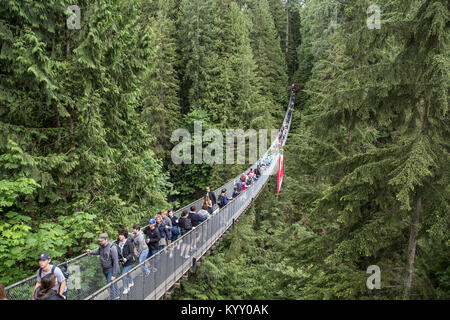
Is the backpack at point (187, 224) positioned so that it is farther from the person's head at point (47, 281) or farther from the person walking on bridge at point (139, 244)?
the person's head at point (47, 281)

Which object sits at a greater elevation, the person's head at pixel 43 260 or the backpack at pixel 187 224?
the person's head at pixel 43 260

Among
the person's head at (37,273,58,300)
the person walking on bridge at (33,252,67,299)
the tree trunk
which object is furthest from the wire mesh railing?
the tree trunk

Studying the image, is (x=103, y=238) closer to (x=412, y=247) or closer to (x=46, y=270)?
(x=46, y=270)

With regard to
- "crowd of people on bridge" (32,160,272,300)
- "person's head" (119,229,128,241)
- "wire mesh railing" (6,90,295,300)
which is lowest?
"wire mesh railing" (6,90,295,300)

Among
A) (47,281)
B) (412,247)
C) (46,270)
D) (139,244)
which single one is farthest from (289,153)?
(47,281)

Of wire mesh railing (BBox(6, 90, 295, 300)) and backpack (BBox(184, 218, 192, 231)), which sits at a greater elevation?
backpack (BBox(184, 218, 192, 231))

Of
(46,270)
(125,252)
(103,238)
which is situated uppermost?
(103,238)

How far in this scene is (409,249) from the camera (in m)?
5.14

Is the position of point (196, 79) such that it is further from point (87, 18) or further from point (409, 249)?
point (409, 249)

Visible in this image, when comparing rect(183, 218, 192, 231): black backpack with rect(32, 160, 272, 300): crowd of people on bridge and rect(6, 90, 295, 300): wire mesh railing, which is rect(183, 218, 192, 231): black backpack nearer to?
rect(32, 160, 272, 300): crowd of people on bridge

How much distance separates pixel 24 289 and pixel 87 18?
18.7 feet

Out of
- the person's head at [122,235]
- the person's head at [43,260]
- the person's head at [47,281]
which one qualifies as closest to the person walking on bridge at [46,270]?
the person's head at [43,260]

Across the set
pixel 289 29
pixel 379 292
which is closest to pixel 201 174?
pixel 379 292

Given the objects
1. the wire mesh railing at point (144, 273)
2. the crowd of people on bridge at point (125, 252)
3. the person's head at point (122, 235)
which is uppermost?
the person's head at point (122, 235)
